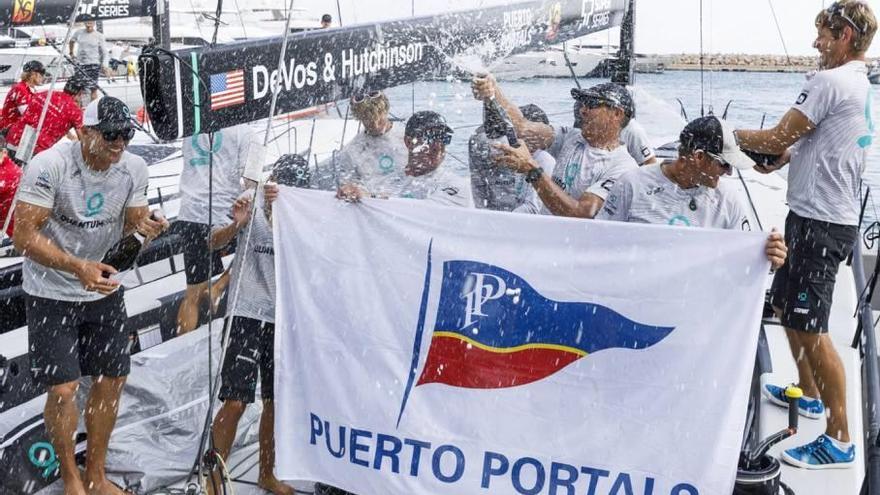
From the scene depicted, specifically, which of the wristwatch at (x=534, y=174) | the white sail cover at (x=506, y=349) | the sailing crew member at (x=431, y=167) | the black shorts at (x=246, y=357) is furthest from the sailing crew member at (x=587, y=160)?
the black shorts at (x=246, y=357)

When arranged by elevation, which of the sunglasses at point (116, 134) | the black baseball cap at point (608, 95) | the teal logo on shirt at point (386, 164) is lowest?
the teal logo on shirt at point (386, 164)

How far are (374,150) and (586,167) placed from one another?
116 cm

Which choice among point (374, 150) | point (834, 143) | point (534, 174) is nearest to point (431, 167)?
point (534, 174)

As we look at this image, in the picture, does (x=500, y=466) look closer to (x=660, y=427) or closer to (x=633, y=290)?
(x=660, y=427)

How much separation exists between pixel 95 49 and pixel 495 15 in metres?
10.9

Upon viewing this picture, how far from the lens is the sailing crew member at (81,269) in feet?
11.3

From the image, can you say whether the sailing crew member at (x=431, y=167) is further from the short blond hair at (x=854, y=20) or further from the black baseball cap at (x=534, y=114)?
the short blond hair at (x=854, y=20)

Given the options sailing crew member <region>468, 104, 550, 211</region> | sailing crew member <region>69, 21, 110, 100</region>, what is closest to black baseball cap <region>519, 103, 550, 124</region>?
sailing crew member <region>468, 104, 550, 211</region>

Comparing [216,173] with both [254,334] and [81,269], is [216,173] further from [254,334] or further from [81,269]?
[81,269]

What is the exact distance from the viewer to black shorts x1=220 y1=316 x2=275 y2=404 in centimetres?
366

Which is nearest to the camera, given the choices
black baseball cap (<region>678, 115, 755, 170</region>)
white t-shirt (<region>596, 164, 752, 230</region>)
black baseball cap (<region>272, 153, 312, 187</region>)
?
black baseball cap (<region>678, 115, 755, 170</region>)

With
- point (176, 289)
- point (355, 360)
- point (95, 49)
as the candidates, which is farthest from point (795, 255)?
point (95, 49)

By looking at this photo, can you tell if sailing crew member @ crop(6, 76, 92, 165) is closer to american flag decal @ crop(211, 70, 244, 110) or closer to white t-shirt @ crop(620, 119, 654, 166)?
white t-shirt @ crop(620, 119, 654, 166)

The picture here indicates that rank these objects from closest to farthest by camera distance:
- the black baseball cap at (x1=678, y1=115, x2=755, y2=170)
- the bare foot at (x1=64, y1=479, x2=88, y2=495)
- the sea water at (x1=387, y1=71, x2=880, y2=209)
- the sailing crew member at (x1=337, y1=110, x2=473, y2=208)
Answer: the black baseball cap at (x1=678, y1=115, x2=755, y2=170) → the bare foot at (x1=64, y1=479, x2=88, y2=495) → the sailing crew member at (x1=337, y1=110, x2=473, y2=208) → the sea water at (x1=387, y1=71, x2=880, y2=209)
